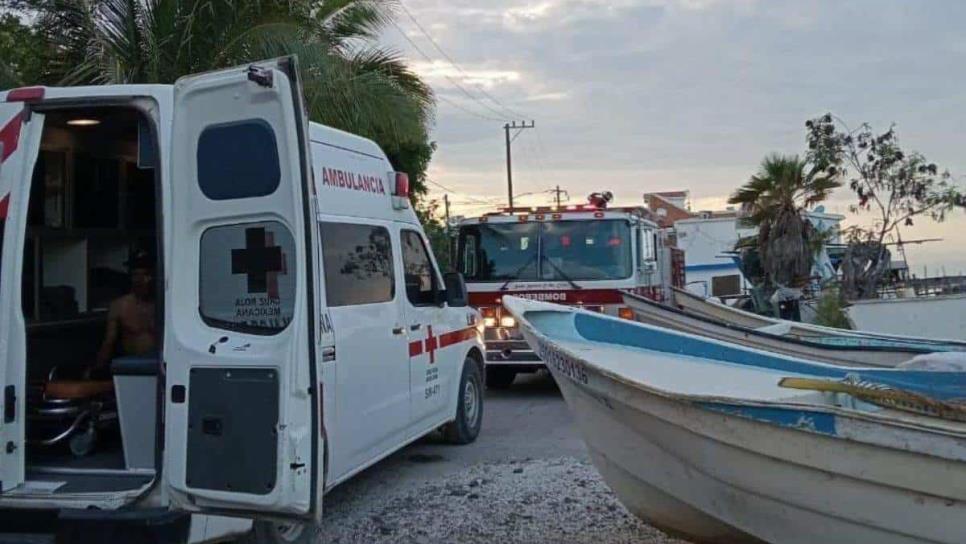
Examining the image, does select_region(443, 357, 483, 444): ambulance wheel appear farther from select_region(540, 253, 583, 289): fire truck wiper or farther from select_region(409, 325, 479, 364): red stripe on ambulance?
select_region(540, 253, 583, 289): fire truck wiper

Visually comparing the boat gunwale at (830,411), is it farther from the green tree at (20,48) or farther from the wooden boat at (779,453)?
the green tree at (20,48)

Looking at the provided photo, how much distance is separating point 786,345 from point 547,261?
406 cm

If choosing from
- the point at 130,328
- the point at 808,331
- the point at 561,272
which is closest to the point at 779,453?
the point at 130,328

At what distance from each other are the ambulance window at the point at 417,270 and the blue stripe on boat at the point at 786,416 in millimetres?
3481

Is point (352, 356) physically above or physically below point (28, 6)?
below

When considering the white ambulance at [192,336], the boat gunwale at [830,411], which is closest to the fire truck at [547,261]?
the white ambulance at [192,336]

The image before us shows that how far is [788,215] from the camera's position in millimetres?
21734

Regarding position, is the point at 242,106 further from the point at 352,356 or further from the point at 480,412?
the point at 480,412

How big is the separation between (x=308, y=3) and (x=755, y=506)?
402 inches

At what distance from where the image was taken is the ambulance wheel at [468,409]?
9.08m

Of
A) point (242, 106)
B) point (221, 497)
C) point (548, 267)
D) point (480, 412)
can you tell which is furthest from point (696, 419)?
point (548, 267)

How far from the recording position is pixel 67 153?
650cm

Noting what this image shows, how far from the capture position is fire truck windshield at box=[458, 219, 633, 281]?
40.5 ft

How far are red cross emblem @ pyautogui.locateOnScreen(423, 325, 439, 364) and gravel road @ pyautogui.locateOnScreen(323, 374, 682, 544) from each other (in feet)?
3.16
